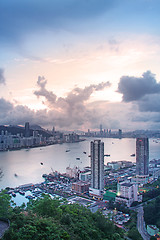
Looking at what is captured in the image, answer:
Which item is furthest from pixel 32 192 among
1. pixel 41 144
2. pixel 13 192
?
pixel 41 144

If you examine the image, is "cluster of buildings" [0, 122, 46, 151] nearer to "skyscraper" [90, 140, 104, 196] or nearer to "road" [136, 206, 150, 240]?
"skyscraper" [90, 140, 104, 196]

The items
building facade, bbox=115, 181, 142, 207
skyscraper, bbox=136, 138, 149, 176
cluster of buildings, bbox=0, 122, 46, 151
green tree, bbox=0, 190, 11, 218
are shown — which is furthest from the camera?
cluster of buildings, bbox=0, 122, 46, 151

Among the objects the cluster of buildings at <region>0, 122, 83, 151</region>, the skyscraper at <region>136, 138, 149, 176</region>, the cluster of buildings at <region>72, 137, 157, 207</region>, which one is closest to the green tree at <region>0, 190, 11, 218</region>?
the cluster of buildings at <region>72, 137, 157, 207</region>

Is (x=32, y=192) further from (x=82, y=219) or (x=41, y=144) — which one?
(x=41, y=144)

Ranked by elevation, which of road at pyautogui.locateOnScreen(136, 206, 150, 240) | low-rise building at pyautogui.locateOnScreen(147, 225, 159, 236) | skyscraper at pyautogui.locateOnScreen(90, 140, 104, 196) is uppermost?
skyscraper at pyautogui.locateOnScreen(90, 140, 104, 196)

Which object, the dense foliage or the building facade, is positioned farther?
the building facade

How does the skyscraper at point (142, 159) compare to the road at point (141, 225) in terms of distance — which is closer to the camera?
the road at point (141, 225)

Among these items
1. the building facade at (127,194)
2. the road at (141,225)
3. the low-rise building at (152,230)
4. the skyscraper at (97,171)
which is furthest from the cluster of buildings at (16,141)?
the low-rise building at (152,230)

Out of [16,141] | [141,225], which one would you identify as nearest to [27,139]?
[16,141]

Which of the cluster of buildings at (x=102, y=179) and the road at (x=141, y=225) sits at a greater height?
the cluster of buildings at (x=102, y=179)

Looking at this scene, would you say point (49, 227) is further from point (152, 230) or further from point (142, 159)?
point (142, 159)

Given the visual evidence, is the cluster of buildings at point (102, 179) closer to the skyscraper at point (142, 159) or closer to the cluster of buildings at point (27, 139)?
the skyscraper at point (142, 159)

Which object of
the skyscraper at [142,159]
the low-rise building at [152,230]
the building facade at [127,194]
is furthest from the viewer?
the skyscraper at [142,159]
